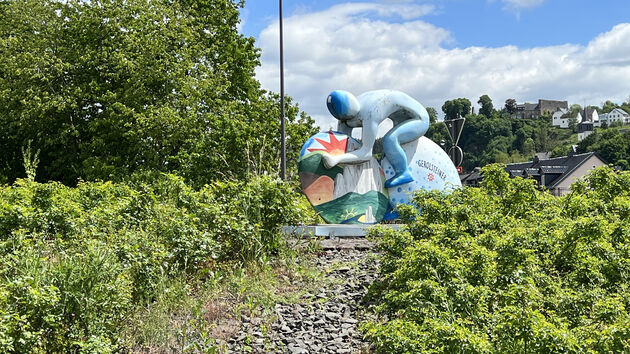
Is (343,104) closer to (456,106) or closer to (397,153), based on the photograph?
(397,153)

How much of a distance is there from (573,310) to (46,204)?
669 centimetres

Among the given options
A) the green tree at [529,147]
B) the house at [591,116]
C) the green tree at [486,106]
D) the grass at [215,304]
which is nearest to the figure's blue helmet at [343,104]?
the grass at [215,304]

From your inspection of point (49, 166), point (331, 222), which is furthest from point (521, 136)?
point (331, 222)

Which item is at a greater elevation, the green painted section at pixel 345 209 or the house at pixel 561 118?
the house at pixel 561 118

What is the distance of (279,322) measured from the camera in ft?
22.4

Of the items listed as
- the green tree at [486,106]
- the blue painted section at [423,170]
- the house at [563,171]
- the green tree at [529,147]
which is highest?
the green tree at [486,106]

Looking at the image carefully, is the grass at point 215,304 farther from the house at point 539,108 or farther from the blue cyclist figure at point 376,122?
the house at point 539,108

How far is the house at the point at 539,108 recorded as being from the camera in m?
154

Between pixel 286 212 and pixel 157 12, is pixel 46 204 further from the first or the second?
pixel 157 12

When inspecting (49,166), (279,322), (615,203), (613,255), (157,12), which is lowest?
(279,322)

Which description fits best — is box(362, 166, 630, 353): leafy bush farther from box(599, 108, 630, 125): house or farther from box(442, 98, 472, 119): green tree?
box(599, 108, 630, 125): house

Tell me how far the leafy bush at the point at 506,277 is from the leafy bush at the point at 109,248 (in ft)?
5.62

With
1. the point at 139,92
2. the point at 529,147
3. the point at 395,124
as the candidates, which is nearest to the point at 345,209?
the point at 395,124

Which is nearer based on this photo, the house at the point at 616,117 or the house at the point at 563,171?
the house at the point at 563,171
